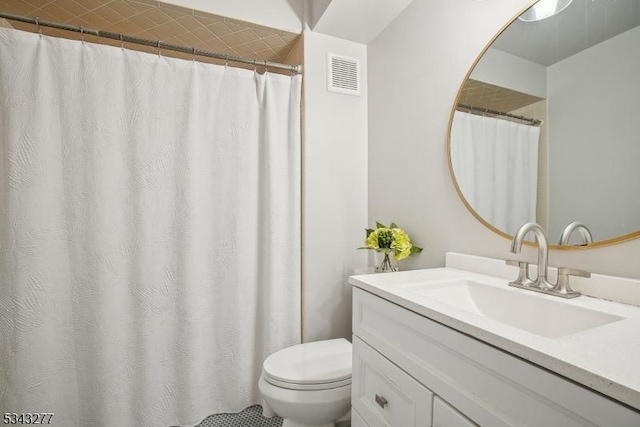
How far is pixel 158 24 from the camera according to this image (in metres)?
1.64

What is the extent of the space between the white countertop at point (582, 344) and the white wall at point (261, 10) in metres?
1.59

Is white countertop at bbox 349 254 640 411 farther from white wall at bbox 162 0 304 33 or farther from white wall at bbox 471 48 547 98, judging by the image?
white wall at bbox 162 0 304 33

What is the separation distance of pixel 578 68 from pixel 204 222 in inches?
63.3

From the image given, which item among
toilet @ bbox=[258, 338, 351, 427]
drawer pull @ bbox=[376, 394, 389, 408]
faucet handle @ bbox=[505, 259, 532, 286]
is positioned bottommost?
toilet @ bbox=[258, 338, 351, 427]

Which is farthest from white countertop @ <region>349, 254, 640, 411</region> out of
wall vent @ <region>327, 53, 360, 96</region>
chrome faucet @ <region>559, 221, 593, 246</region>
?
wall vent @ <region>327, 53, 360, 96</region>

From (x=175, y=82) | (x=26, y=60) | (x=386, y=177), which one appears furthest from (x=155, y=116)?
(x=386, y=177)

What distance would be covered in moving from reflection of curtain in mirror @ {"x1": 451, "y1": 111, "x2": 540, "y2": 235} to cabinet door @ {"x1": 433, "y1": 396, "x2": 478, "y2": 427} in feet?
2.12

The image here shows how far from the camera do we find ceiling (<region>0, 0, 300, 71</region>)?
4.86 ft

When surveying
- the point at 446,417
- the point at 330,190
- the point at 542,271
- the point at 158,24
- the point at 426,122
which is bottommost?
the point at 446,417

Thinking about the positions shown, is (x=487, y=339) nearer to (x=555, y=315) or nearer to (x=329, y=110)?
(x=555, y=315)

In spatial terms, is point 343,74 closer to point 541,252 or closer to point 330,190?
point 330,190

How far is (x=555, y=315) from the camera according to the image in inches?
31.6

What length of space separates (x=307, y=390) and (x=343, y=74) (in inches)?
66.0

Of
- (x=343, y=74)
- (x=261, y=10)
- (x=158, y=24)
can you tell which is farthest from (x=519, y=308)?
(x=158, y=24)
